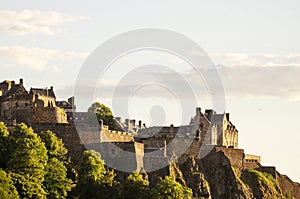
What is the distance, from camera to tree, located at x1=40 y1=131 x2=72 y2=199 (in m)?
91.4

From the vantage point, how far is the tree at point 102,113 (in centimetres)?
11719

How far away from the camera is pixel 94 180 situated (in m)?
94.6

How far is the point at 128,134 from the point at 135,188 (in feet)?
66.0

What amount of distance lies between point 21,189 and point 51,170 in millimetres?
5940

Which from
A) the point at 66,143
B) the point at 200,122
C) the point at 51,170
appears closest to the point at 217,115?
the point at 200,122

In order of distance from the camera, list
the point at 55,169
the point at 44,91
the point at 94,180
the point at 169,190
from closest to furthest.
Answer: the point at 55,169 → the point at 94,180 → the point at 169,190 → the point at 44,91

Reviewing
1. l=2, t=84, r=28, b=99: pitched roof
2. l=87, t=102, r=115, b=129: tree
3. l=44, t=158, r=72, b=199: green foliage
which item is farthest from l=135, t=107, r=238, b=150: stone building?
l=44, t=158, r=72, b=199: green foliage

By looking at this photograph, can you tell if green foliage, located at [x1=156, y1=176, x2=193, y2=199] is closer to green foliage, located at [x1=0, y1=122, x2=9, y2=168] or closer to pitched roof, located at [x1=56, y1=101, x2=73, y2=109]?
green foliage, located at [x1=0, y1=122, x2=9, y2=168]

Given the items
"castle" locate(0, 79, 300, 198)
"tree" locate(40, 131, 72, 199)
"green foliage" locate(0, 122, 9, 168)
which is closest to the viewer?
"green foliage" locate(0, 122, 9, 168)

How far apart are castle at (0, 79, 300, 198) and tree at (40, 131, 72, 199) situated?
3470 millimetres

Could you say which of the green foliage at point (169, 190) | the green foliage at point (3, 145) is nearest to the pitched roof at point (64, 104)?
the green foliage at point (169, 190)

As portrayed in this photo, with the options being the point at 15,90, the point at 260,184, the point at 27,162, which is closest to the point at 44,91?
the point at 15,90

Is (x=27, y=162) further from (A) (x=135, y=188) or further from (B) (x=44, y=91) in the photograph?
(B) (x=44, y=91)

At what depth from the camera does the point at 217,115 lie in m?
124
